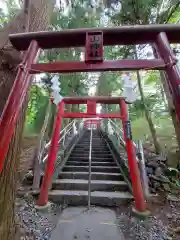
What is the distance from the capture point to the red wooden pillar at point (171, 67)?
65.9 inches

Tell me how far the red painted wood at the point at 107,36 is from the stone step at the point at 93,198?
4048 mm

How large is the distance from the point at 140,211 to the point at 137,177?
31.0 inches

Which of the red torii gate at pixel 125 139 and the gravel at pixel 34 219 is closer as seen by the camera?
the gravel at pixel 34 219

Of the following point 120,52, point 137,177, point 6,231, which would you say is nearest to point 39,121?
point 120,52

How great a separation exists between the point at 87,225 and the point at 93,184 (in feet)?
5.28

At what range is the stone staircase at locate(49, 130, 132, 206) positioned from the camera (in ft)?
16.1

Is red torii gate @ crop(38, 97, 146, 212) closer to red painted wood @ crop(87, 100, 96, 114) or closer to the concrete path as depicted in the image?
red painted wood @ crop(87, 100, 96, 114)

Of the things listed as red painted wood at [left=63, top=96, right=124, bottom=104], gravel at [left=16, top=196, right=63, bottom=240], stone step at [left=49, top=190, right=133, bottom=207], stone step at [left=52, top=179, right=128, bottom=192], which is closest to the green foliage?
red painted wood at [left=63, top=96, right=124, bottom=104]

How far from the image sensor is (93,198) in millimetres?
4906

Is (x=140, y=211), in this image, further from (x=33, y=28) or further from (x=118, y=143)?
(x=33, y=28)

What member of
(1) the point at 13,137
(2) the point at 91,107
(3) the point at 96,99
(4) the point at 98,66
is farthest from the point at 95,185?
(4) the point at 98,66

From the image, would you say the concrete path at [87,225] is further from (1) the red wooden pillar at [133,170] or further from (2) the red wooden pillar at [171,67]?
(2) the red wooden pillar at [171,67]

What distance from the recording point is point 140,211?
170 inches

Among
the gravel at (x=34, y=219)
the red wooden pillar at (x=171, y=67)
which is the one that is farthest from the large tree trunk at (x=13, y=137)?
the red wooden pillar at (x=171, y=67)
